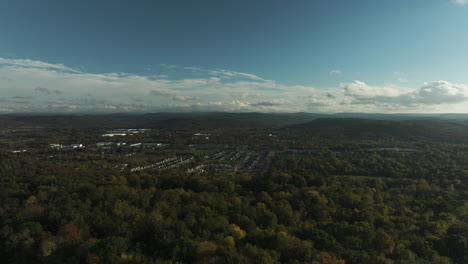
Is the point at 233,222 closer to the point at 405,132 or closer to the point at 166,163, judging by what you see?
the point at 166,163

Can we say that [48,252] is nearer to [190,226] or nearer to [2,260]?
[2,260]

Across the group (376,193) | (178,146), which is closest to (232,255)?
(376,193)

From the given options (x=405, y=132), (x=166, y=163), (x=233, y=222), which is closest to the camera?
(x=233, y=222)

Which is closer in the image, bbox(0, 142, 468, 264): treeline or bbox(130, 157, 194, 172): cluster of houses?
bbox(0, 142, 468, 264): treeline

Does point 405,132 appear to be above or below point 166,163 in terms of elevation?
above

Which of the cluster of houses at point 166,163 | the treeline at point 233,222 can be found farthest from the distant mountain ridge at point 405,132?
the cluster of houses at point 166,163

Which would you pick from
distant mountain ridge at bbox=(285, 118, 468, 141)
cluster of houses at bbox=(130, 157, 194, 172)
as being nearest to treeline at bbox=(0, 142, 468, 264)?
cluster of houses at bbox=(130, 157, 194, 172)

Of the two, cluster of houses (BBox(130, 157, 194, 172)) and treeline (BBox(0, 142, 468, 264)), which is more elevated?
treeline (BBox(0, 142, 468, 264))

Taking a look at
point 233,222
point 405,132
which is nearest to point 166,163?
point 233,222

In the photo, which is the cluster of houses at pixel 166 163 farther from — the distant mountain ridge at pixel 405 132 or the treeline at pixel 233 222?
the distant mountain ridge at pixel 405 132

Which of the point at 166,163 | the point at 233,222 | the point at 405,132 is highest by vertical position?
the point at 405,132

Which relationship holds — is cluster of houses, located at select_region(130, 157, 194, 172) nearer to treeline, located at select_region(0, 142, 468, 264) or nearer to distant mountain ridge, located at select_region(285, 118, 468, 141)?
treeline, located at select_region(0, 142, 468, 264)
